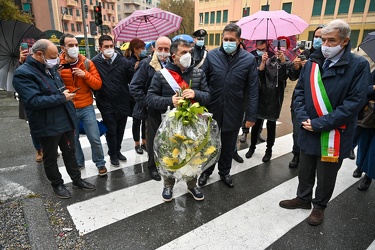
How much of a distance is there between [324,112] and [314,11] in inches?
1315

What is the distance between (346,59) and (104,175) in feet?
11.6

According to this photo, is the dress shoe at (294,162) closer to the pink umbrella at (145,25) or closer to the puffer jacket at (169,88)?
the puffer jacket at (169,88)

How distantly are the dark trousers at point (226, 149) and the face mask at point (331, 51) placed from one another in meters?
1.52

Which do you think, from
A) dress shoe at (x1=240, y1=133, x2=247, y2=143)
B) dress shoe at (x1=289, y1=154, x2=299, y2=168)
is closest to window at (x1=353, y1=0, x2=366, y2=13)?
dress shoe at (x1=240, y1=133, x2=247, y2=143)

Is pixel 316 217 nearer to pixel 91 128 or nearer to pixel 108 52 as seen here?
A: pixel 91 128

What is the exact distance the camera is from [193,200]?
3430 mm

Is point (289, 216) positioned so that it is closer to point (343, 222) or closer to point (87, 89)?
point (343, 222)

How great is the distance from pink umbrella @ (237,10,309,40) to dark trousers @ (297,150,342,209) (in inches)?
91.6

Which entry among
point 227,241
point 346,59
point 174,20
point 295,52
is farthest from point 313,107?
point 174,20

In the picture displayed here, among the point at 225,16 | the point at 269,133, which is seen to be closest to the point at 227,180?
the point at 269,133

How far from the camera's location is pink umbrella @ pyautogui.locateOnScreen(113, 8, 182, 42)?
16.5ft

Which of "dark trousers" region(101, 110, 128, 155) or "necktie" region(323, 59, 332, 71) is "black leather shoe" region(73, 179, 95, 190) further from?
"necktie" region(323, 59, 332, 71)

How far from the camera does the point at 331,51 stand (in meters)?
2.54

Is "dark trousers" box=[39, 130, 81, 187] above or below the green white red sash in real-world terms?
below
